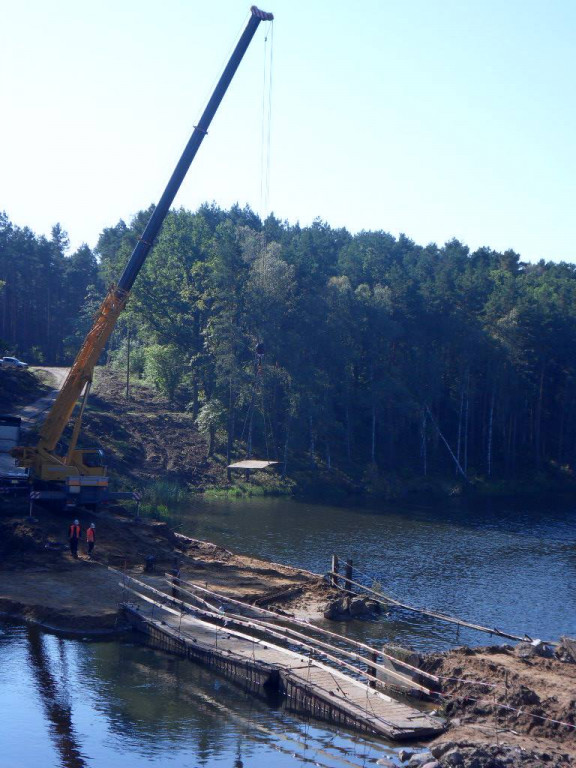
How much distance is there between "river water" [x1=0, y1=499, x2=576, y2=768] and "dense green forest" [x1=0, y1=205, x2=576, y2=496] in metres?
18.2

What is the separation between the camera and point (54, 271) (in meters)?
113

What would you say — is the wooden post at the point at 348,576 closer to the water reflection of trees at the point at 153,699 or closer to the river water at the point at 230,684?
the river water at the point at 230,684

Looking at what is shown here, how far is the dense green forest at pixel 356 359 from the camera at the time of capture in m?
70.8

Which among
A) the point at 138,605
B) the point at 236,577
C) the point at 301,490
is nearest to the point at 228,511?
the point at 301,490

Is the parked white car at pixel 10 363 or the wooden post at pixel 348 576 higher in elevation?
the parked white car at pixel 10 363

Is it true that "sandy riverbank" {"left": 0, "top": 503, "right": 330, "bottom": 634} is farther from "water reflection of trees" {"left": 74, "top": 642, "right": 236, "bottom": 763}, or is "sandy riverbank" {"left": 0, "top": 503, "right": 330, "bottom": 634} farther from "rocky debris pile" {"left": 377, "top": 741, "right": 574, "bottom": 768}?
"rocky debris pile" {"left": 377, "top": 741, "right": 574, "bottom": 768}

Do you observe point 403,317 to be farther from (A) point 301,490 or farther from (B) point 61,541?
(B) point 61,541

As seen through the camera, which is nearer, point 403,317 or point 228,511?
Answer: point 228,511

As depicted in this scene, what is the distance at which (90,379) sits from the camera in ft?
130

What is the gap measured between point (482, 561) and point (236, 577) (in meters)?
15.6

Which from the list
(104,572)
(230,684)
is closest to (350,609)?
(230,684)

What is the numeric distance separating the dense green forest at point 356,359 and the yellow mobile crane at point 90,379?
23961 millimetres

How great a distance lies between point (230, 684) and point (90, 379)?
1895 cm

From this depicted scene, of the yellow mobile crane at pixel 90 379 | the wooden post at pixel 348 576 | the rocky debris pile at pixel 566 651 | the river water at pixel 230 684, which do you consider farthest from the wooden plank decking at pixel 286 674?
the yellow mobile crane at pixel 90 379
